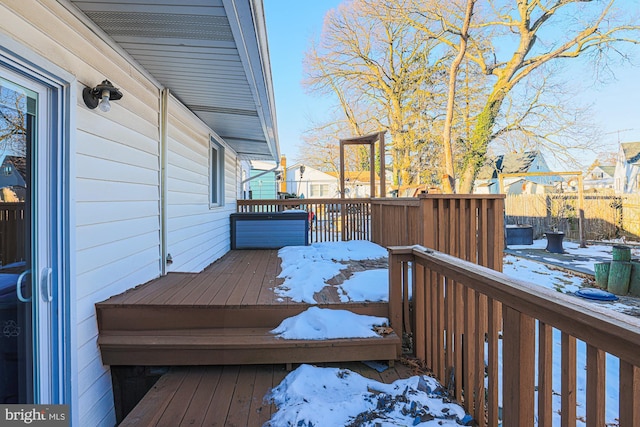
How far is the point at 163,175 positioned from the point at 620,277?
728 centimetres

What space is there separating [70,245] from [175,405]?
41.9 inches

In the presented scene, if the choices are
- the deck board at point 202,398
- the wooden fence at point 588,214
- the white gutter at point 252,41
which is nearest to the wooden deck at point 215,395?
the deck board at point 202,398

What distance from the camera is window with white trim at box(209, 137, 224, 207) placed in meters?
5.37

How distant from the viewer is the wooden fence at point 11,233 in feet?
5.17

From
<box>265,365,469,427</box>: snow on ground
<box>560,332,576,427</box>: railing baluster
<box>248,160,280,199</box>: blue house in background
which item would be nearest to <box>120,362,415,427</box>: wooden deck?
<box>265,365,469,427</box>: snow on ground

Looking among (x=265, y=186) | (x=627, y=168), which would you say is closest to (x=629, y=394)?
(x=265, y=186)

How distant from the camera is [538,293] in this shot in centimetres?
128

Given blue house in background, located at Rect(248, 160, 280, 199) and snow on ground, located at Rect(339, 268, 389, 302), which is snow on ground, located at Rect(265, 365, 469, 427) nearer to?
snow on ground, located at Rect(339, 268, 389, 302)

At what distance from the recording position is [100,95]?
7.15 feet

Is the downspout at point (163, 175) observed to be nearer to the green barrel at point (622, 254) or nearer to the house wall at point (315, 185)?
the green barrel at point (622, 254)

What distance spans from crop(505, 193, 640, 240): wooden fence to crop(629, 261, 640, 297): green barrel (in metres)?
6.03

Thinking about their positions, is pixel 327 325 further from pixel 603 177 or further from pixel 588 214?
pixel 603 177

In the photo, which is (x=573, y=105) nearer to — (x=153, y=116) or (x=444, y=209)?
(x=444, y=209)

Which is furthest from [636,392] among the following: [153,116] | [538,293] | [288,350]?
[153,116]
